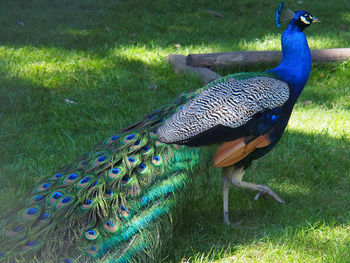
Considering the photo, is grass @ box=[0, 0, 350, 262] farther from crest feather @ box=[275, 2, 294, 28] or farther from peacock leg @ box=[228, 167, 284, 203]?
crest feather @ box=[275, 2, 294, 28]

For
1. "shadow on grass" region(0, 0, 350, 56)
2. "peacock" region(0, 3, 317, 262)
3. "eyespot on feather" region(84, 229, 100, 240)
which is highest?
"peacock" region(0, 3, 317, 262)

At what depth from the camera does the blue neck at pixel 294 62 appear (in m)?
3.05

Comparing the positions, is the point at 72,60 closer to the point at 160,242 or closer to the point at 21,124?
the point at 21,124

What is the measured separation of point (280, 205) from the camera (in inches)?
127

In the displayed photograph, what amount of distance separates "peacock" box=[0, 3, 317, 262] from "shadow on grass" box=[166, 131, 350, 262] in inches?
6.5

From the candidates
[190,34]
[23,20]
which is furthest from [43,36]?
[190,34]

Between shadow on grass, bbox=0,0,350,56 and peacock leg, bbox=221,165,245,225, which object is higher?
peacock leg, bbox=221,165,245,225

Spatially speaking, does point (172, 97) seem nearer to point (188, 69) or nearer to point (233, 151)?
point (188, 69)

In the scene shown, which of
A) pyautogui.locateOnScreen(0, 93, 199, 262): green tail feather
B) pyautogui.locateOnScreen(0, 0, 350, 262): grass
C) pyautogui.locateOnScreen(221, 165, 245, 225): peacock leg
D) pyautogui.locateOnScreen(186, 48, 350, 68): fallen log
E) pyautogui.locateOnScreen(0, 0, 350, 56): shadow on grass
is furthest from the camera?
pyautogui.locateOnScreen(0, 0, 350, 56): shadow on grass

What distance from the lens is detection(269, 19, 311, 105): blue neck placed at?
305cm

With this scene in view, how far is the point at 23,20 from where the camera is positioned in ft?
22.1

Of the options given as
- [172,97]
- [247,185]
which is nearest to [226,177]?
[247,185]

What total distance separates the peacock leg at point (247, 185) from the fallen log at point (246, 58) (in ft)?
7.75

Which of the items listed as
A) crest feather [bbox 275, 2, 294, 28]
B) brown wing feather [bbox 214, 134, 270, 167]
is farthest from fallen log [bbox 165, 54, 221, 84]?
brown wing feather [bbox 214, 134, 270, 167]
